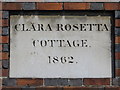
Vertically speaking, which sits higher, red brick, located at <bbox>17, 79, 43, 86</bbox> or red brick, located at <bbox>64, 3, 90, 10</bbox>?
red brick, located at <bbox>64, 3, 90, 10</bbox>

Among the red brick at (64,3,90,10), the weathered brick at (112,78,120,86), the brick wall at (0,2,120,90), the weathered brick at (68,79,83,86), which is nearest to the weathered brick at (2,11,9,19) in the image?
the brick wall at (0,2,120,90)

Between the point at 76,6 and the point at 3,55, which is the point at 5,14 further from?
the point at 76,6

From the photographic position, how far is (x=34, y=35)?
234cm

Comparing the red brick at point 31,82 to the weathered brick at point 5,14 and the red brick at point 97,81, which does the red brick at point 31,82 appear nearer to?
the red brick at point 97,81

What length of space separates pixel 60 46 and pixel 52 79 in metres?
0.23

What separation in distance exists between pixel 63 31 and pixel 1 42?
0.42 meters

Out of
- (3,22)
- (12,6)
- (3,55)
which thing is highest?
(12,6)

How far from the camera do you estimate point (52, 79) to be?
2.29 metres

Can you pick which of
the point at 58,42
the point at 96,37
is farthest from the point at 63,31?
the point at 96,37

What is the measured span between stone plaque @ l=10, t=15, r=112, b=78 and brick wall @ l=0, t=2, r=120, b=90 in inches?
1.4

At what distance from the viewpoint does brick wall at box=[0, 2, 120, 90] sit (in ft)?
7.47

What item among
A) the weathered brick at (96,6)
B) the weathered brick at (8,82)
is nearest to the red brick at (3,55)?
the weathered brick at (8,82)

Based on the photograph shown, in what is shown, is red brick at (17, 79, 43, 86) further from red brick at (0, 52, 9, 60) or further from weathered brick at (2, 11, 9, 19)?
weathered brick at (2, 11, 9, 19)

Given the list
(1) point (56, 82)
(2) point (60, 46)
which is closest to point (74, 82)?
(1) point (56, 82)
